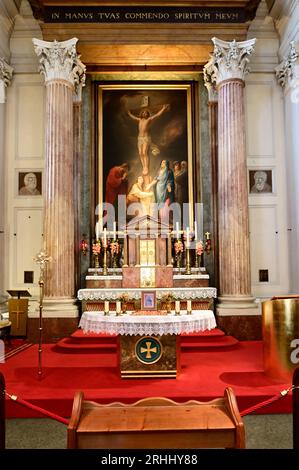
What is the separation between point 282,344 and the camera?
5.69 metres

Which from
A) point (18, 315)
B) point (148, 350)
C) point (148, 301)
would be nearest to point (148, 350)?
point (148, 350)

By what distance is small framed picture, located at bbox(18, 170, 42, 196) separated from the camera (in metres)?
10.3

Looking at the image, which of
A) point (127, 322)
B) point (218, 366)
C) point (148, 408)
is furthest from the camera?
point (218, 366)

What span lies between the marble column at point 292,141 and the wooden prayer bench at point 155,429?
25.1 feet

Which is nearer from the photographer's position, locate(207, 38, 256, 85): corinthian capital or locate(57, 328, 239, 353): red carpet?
locate(57, 328, 239, 353): red carpet

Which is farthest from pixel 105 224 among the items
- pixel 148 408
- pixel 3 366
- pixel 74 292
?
pixel 148 408

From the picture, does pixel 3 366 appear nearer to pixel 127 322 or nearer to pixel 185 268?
pixel 127 322

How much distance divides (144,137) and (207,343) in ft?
→ 17.4

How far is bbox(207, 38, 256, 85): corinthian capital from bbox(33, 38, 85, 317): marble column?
3069mm

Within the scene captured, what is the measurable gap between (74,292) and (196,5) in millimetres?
6763

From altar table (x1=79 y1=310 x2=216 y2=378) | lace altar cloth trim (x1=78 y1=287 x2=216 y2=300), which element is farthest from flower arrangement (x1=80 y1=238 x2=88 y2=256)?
altar table (x1=79 y1=310 x2=216 y2=378)

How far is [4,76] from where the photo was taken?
32.7ft

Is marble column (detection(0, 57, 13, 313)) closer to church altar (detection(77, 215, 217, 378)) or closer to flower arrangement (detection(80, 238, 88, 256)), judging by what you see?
flower arrangement (detection(80, 238, 88, 256))
